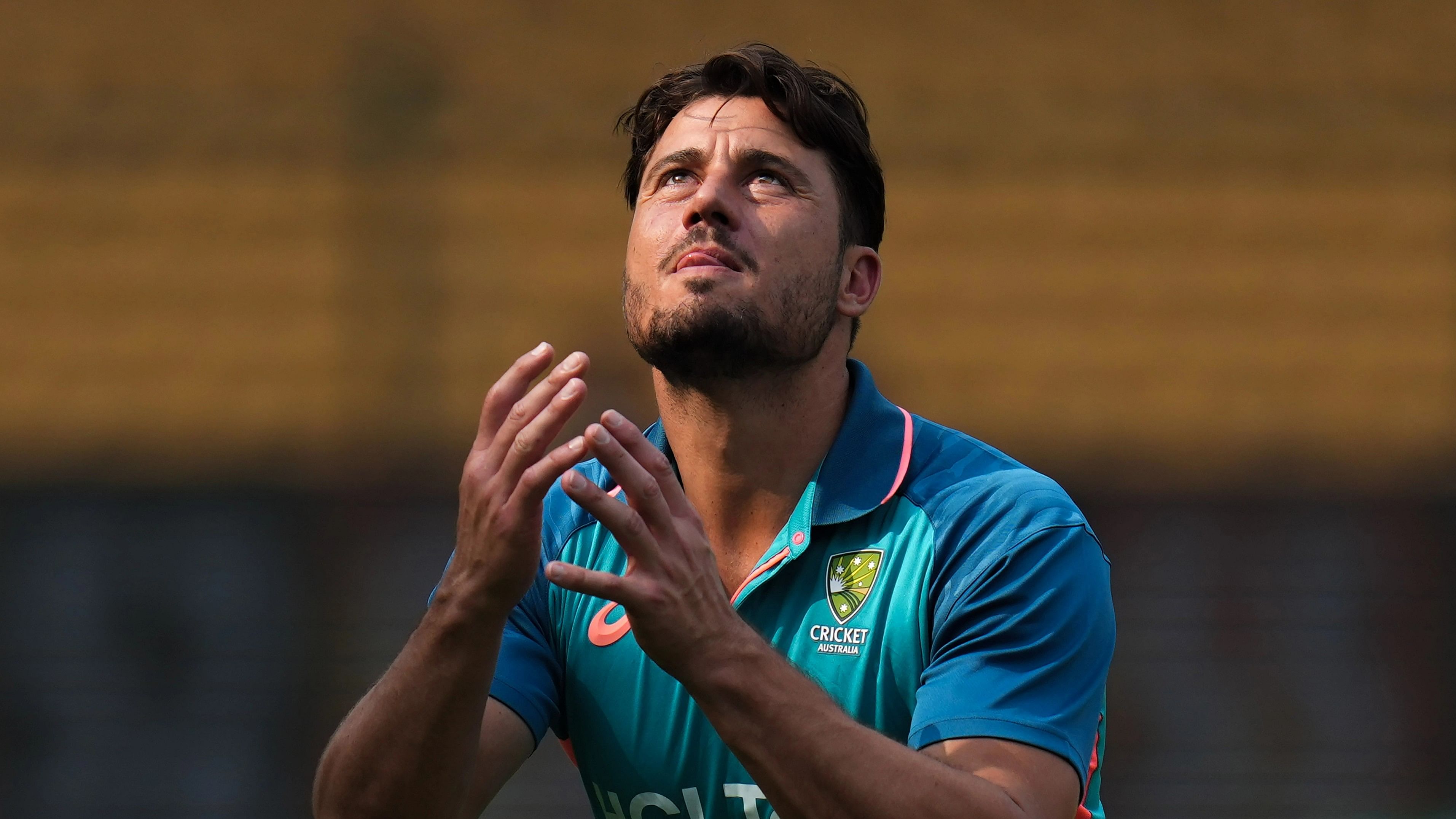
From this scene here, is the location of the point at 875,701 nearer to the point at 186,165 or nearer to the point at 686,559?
the point at 686,559

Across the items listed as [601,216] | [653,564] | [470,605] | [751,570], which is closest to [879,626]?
[751,570]

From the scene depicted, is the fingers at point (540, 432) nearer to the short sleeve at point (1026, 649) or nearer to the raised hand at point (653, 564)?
the raised hand at point (653, 564)

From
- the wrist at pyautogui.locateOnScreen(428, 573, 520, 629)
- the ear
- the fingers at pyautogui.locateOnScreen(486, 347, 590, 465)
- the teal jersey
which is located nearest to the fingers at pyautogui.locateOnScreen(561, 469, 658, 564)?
the fingers at pyautogui.locateOnScreen(486, 347, 590, 465)

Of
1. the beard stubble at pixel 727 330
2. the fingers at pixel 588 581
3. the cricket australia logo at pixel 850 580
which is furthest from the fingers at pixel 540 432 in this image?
the cricket australia logo at pixel 850 580

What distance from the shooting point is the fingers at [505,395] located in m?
2.51

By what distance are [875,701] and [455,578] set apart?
0.87 m

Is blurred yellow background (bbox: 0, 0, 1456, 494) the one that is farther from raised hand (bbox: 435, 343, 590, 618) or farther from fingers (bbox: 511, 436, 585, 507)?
fingers (bbox: 511, 436, 585, 507)

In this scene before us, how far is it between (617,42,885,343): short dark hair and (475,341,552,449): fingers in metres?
0.98

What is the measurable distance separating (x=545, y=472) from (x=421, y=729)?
0.63 metres

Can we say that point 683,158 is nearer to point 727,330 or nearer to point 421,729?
point 727,330

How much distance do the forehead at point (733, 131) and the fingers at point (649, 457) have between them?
100 cm

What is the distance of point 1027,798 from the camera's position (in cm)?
252

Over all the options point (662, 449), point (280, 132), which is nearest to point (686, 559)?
point (662, 449)

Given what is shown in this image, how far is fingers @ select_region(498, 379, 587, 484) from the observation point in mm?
2381
